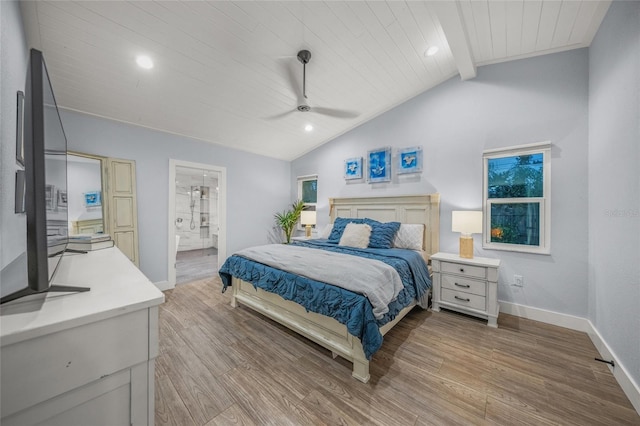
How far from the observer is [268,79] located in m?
2.84

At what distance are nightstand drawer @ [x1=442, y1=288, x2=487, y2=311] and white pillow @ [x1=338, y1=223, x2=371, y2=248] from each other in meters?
1.12

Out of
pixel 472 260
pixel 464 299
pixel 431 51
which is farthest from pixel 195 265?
pixel 431 51

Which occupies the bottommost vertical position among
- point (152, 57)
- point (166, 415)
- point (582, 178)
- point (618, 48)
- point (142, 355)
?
point (166, 415)

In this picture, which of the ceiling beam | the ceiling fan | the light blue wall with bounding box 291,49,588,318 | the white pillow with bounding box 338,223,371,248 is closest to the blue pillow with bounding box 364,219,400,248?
the white pillow with bounding box 338,223,371,248

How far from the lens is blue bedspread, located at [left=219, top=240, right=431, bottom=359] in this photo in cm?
167

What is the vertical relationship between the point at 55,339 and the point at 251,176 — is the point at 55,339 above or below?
below

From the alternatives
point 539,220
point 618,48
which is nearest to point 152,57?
point 618,48

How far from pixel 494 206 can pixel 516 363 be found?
70.2 inches

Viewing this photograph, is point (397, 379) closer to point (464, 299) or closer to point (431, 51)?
point (464, 299)

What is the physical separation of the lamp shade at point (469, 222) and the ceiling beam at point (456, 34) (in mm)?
1800

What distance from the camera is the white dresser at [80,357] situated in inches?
24.5

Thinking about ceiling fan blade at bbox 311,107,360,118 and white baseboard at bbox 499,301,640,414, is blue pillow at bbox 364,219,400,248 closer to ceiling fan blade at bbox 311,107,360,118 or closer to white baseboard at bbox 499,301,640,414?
white baseboard at bbox 499,301,640,414

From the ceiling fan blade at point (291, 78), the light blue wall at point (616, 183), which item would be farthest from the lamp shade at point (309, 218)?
the light blue wall at point (616, 183)

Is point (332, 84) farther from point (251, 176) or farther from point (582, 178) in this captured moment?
point (582, 178)
